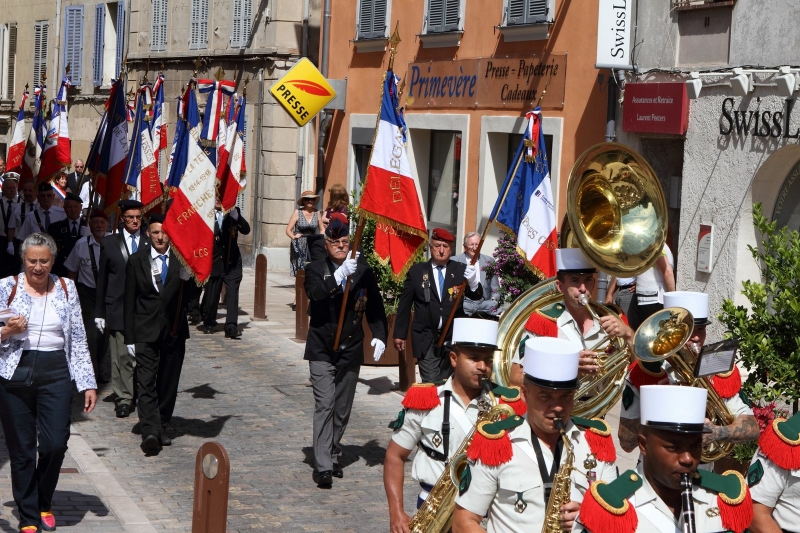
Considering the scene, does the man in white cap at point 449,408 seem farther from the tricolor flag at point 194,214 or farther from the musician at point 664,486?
the tricolor flag at point 194,214

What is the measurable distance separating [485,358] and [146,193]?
1122 centimetres

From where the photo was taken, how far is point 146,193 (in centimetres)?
1636

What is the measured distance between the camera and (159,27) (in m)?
29.5

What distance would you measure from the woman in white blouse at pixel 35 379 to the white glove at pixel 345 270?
2230 millimetres

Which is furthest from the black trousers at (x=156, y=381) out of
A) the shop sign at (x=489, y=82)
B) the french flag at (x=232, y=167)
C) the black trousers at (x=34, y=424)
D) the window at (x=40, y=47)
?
the window at (x=40, y=47)

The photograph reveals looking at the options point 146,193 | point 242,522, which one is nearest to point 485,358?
point 242,522

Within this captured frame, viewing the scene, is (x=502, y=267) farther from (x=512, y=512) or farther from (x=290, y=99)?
(x=512, y=512)

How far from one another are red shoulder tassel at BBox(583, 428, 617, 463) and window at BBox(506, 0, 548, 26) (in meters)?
12.8

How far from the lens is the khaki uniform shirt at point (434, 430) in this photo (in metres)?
5.81

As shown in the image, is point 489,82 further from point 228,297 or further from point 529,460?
point 529,460

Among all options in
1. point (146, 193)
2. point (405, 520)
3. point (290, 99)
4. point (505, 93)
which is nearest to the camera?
point (405, 520)

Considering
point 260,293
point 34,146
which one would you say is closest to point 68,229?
point 260,293

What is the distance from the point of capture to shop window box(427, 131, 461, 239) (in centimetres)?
1988

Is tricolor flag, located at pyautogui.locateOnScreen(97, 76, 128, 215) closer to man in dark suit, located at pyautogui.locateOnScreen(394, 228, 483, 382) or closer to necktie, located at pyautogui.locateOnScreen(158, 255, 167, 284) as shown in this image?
necktie, located at pyautogui.locateOnScreen(158, 255, 167, 284)
